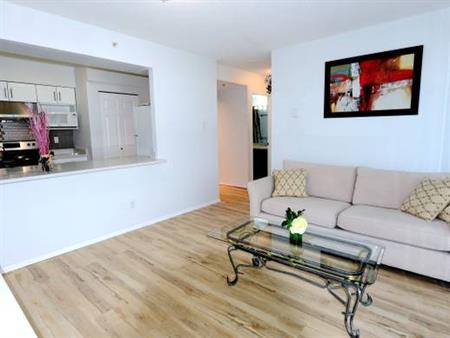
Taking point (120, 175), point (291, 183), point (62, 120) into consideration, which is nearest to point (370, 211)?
point (291, 183)

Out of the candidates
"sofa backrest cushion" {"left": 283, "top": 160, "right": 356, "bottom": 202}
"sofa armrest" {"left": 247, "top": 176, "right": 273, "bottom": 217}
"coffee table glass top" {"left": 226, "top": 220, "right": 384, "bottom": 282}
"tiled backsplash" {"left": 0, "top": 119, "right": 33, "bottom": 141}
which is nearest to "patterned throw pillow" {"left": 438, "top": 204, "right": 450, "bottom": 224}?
"coffee table glass top" {"left": 226, "top": 220, "right": 384, "bottom": 282}

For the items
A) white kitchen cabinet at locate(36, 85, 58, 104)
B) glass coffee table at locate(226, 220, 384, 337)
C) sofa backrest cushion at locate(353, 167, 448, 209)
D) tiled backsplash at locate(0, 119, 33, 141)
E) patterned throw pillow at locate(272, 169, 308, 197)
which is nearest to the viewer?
glass coffee table at locate(226, 220, 384, 337)

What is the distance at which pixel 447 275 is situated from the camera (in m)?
2.10

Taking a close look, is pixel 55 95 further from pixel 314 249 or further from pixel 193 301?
pixel 314 249

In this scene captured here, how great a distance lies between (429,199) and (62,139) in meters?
5.49

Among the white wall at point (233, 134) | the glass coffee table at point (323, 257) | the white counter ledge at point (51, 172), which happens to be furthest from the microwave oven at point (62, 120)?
the glass coffee table at point (323, 257)

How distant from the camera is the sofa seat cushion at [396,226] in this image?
2.12 meters

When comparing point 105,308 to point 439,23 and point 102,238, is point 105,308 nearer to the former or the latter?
point 102,238

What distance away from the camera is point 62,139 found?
5.00 metres

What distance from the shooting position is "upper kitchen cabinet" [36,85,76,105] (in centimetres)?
442

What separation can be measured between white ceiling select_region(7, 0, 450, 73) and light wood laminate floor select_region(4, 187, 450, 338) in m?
2.40

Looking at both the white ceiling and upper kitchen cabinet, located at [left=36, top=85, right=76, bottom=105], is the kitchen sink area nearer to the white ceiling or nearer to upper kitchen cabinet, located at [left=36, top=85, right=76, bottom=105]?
upper kitchen cabinet, located at [left=36, top=85, right=76, bottom=105]

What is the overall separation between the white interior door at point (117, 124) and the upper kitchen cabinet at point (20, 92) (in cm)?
101

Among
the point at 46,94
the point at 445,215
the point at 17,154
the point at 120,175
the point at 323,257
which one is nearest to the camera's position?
the point at 323,257
